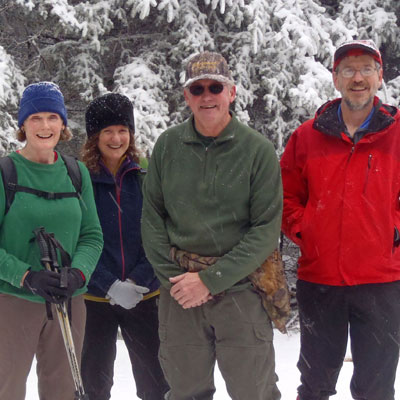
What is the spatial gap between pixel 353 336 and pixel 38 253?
6.88ft

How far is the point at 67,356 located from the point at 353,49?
2694 millimetres

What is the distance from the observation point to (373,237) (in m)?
3.12

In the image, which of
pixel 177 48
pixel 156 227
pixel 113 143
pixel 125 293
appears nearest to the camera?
pixel 156 227

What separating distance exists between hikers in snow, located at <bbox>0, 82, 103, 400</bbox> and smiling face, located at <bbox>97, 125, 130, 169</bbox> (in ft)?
1.55

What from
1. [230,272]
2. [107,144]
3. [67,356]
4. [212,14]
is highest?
[212,14]

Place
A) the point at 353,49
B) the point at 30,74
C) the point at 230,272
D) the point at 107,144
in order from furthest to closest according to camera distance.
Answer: the point at 30,74 → the point at 107,144 → the point at 353,49 → the point at 230,272

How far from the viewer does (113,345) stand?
364cm

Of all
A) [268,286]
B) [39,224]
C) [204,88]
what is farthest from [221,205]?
[39,224]

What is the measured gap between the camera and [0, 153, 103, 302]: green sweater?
282 centimetres

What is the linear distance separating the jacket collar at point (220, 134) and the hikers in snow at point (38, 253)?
0.74 m

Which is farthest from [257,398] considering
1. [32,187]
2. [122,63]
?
[122,63]

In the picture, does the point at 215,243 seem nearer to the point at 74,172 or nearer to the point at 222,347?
the point at 222,347

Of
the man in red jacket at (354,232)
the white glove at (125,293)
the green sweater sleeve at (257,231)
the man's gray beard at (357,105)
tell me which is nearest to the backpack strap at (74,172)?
the white glove at (125,293)

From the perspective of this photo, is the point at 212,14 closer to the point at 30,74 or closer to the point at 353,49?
the point at 30,74
